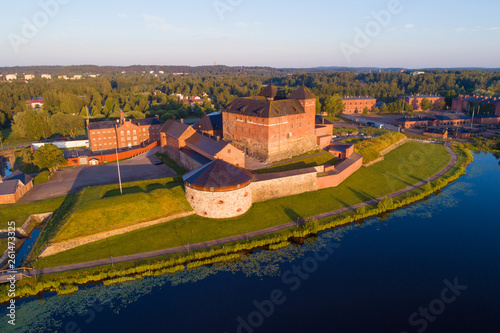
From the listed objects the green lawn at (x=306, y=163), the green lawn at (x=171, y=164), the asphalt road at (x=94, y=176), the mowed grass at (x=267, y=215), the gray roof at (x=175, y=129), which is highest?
the gray roof at (x=175, y=129)

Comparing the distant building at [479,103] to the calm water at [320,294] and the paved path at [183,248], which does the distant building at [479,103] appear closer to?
the paved path at [183,248]

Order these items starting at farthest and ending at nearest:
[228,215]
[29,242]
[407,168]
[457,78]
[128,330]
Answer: [457,78] < [407,168] < [228,215] < [29,242] < [128,330]

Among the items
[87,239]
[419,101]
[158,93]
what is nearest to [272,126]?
[87,239]

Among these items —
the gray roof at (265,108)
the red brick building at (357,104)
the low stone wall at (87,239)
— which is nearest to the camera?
the low stone wall at (87,239)

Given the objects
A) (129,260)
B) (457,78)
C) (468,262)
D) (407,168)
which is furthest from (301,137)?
(457,78)

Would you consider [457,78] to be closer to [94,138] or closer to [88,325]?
[94,138]

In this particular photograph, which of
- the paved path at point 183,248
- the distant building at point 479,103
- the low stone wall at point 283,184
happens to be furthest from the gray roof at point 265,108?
the distant building at point 479,103

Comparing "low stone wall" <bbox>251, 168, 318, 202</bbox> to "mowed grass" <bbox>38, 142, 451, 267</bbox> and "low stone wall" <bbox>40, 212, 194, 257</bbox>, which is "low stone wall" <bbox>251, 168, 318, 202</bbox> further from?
"low stone wall" <bbox>40, 212, 194, 257</bbox>
